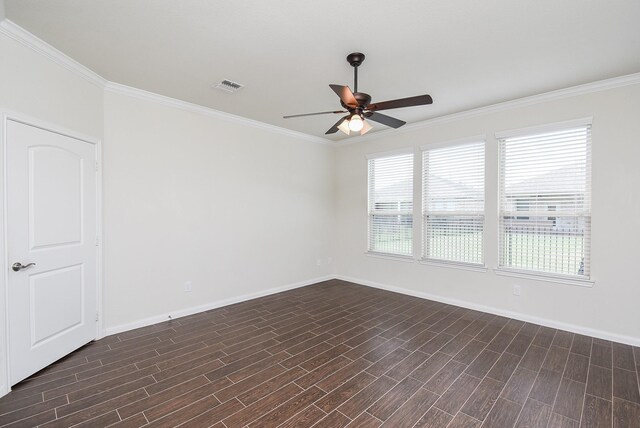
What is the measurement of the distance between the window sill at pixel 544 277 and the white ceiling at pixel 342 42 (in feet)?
7.25

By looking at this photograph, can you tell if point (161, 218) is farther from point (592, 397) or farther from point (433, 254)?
point (592, 397)

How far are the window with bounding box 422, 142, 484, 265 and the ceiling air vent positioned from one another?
3.00 metres

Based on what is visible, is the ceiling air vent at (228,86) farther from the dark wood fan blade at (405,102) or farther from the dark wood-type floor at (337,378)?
the dark wood-type floor at (337,378)

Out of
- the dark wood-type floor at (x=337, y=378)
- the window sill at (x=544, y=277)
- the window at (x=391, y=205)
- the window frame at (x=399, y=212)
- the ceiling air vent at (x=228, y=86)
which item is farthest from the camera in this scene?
the window at (x=391, y=205)

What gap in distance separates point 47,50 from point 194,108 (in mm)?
1574

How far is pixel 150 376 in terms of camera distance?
8.38ft

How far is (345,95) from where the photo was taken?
8.09ft

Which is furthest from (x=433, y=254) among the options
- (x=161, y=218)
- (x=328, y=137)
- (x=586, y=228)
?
(x=161, y=218)

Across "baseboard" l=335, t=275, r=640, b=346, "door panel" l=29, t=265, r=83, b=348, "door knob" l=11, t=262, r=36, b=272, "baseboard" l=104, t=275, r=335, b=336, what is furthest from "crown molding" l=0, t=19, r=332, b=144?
"baseboard" l=335, t=275, r=640, b=346

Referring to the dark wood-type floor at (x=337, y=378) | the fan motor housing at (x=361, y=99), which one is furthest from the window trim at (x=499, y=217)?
the fan motor housing at (x=361, y=99)

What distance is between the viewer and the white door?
7.91 feet

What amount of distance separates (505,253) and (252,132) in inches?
160

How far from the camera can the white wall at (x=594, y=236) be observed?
317cm

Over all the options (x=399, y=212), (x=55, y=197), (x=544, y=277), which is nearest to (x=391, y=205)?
(x=399, y=212)
